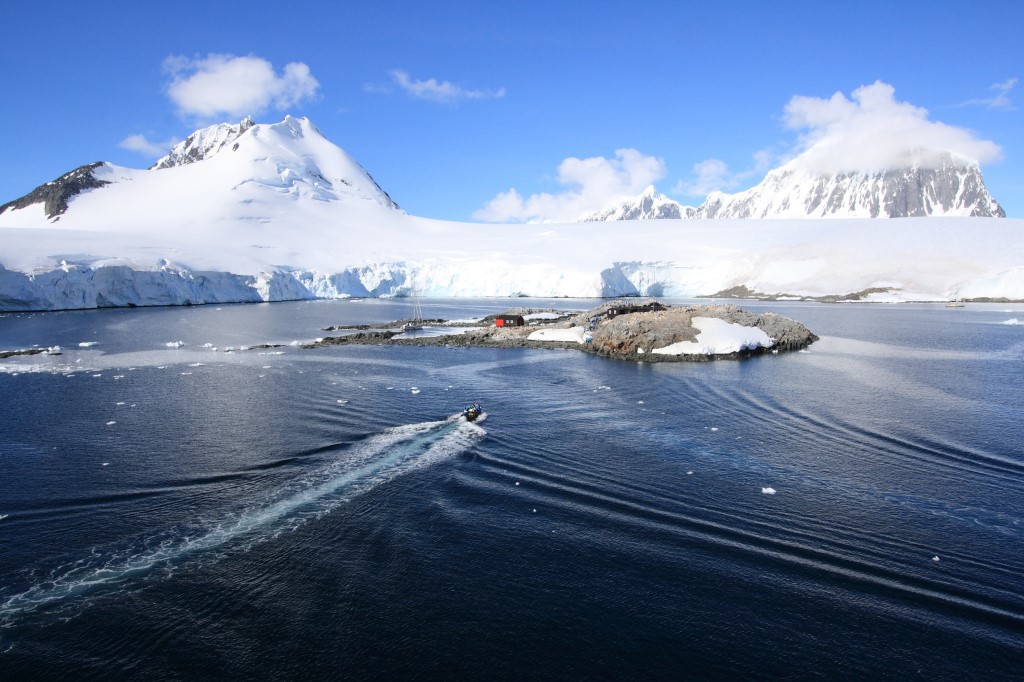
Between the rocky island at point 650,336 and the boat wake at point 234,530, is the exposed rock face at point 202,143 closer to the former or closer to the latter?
the rocky island at point 650,336

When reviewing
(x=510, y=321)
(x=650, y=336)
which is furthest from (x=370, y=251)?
(x=650, y=336)

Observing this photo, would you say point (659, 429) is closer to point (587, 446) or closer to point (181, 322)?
point (587, 446)

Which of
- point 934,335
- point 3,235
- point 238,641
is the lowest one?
point 238,641

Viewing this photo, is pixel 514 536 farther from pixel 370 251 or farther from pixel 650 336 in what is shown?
pixel 370 251

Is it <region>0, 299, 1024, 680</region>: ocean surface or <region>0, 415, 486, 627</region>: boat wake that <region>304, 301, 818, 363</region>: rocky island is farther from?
<region>0, 415, 486, 627</region>: boat wake

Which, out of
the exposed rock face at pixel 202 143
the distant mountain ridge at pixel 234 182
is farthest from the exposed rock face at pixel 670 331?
the exposed rock face at pixel 202 143

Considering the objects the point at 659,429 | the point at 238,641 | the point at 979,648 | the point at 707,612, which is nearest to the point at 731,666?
the point at 707,612
